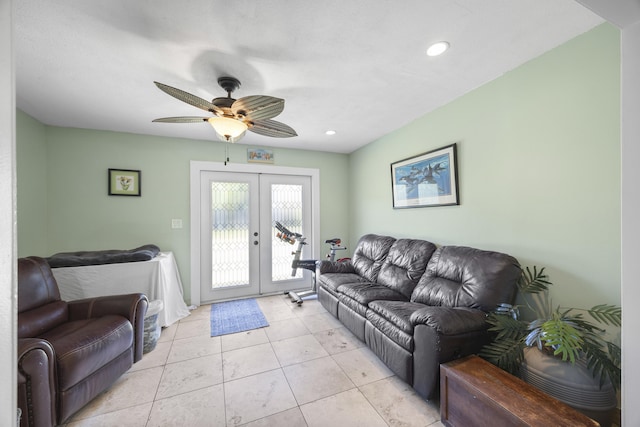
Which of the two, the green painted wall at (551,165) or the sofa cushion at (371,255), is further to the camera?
the sofa cushion at (371,255)

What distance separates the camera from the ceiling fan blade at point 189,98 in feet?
4.98

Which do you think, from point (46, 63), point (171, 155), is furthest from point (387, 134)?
point (46, 63)

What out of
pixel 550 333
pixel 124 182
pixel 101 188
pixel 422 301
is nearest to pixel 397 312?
pixel 422 301

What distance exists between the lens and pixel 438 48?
1684mm

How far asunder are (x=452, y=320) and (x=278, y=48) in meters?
2.21

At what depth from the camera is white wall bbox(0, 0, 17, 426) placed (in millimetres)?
441

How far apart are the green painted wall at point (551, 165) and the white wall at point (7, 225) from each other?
2566mm

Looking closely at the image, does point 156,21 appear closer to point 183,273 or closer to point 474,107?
point 474,107

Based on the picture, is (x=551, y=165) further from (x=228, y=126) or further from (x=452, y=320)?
(x=228, y=126)

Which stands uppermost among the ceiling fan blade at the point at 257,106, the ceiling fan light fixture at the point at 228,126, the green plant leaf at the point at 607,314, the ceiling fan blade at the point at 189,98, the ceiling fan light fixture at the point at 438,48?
the ceiling fan light fixture at the point at 438,48

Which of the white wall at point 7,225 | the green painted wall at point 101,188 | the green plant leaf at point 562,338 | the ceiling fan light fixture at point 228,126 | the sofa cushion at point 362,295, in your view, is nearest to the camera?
the white wall at point 7,225

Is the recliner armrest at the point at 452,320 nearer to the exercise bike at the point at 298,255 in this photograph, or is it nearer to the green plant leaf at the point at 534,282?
the green plant leaf at the point at 534,282

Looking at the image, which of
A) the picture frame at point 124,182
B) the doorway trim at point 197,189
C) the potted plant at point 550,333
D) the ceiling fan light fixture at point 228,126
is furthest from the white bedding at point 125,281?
the potted plant at point 550,333

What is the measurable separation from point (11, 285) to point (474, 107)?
9.74ft
